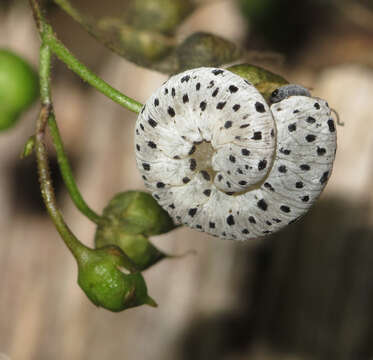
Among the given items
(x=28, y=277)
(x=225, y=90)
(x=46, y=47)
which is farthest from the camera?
(x=28, y=277)

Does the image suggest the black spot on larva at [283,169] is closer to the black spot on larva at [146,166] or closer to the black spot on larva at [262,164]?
the black spot on larva at [262,164]

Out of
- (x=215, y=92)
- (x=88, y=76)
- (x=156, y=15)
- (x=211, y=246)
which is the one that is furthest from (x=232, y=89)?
(x=211, y=246)

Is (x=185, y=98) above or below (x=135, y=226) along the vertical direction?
above

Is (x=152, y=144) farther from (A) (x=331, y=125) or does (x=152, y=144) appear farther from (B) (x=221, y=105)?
(A) (x=331, y=125)

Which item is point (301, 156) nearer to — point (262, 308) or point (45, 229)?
point (262, 308)

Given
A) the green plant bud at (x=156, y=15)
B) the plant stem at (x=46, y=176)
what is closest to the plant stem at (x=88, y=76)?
the plant stem at (x=46, y=176)

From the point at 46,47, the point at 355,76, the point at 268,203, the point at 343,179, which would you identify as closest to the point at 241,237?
the point at 268,203
